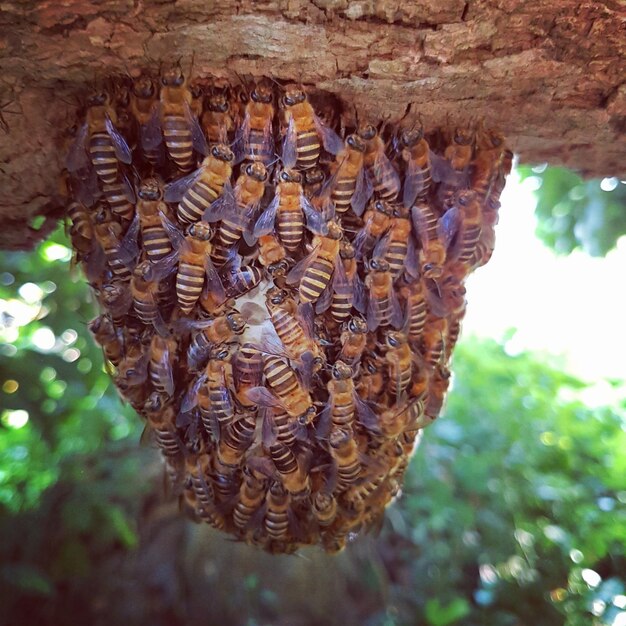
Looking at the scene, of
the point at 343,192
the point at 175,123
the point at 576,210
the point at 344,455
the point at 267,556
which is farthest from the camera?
the point at 267,556

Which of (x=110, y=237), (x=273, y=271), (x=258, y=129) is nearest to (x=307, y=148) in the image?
(x=258, y=129)

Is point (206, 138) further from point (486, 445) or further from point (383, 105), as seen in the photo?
point (486, 445)

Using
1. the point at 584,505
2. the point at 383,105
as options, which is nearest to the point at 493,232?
the point at 383,105

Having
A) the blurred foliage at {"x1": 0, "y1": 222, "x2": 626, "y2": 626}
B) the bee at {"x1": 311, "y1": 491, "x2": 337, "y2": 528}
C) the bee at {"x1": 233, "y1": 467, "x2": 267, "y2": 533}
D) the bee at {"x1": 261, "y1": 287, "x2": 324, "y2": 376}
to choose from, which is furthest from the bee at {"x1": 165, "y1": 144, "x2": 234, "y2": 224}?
the blurred foliage at {"x1": 0, "y1": 222, "x2": 626, "y2": 626}

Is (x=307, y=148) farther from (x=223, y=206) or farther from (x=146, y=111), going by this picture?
(x=146, y=111)

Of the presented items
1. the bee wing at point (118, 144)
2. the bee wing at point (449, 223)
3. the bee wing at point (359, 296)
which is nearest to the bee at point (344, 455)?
the bee wing at point (359, 296)

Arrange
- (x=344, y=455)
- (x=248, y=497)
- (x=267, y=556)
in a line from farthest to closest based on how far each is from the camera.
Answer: (x=267, y=556), (x=248, y=497), (x=344, y=455)
